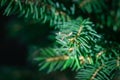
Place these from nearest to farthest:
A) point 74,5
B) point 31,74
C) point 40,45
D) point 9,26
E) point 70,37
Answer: point 70,37 → point 74,5 → point 40,45 → point 31,74 → point 9,26

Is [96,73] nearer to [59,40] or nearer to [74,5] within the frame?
[59,40]

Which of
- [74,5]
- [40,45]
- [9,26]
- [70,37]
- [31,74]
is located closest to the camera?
[70,37]

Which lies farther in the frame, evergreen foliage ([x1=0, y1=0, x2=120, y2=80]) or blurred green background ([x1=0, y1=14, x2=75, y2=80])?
blurred green background ([x1=0, y1=14, x2=75, y2=80])

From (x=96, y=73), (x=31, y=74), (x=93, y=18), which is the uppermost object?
(x=93, y=18)

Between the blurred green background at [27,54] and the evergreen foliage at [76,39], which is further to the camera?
the blurred green background at [27,54]

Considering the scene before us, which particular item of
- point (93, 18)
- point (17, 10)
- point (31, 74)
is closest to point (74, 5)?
point (93, 18)

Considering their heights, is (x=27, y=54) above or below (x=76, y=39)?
→ below

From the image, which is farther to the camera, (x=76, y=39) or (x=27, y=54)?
(x=27, y=54)

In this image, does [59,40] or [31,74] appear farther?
[31,74]
